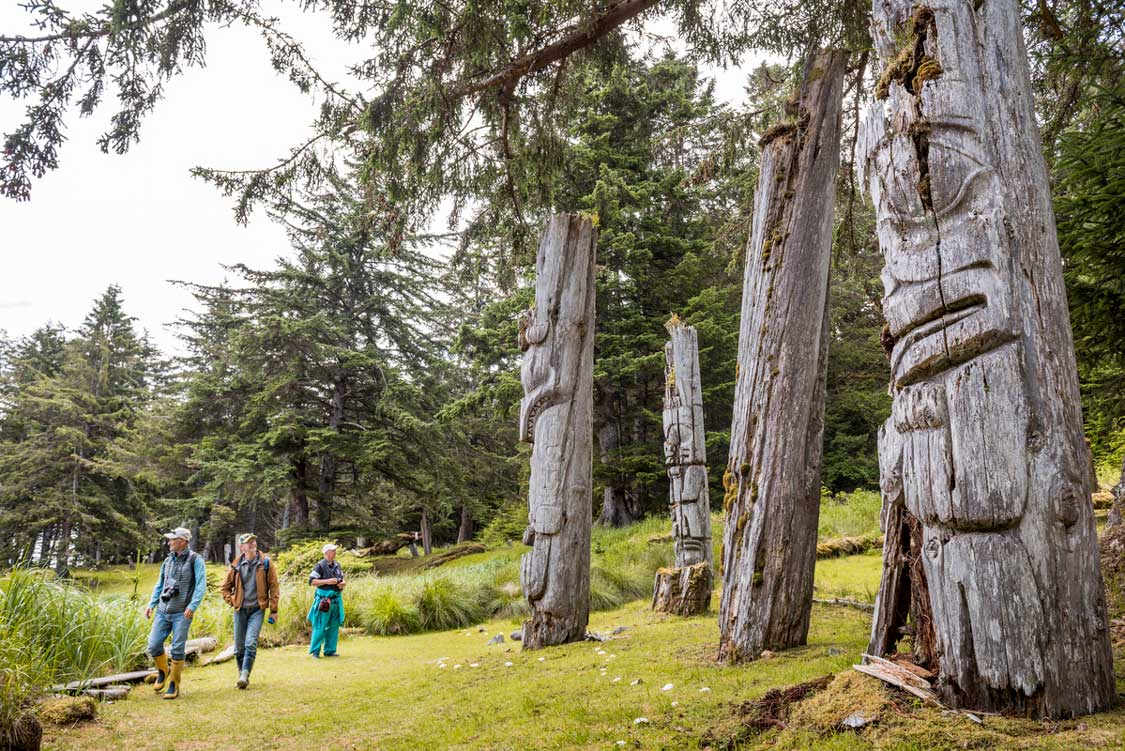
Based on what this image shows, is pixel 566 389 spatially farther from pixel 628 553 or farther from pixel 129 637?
pixel 628 553

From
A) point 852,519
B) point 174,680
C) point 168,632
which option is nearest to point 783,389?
point 174,680

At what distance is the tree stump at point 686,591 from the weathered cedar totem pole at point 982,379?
5077mm

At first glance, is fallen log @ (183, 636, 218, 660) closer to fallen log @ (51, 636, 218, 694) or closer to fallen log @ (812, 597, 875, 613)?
fallen log @ (51, 636, 218, 694)

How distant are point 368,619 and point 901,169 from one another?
32.2 ft

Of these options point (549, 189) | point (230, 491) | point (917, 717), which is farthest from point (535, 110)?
point (230, 491)

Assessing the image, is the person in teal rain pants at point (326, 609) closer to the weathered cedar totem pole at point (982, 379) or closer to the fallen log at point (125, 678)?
the fallen log at point (125, 678)

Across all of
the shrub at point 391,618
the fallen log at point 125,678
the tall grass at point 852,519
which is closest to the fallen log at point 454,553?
the shrub at point 391,618

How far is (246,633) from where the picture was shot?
21.6 feet

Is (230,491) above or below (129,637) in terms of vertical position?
above

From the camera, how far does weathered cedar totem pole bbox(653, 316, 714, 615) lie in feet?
25.9

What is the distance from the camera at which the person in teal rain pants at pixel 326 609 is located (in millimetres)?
8086

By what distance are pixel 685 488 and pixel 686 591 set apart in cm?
185

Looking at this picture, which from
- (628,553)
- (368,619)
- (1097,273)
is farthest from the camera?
(628,553)

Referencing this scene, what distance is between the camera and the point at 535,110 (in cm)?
709
